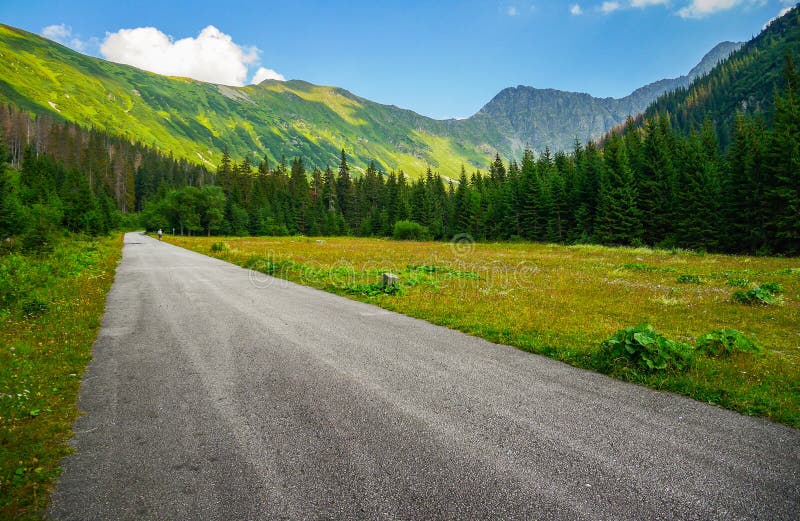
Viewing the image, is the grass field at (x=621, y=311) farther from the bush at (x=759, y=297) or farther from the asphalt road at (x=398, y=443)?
the asphalt road at (x=398, y=443)

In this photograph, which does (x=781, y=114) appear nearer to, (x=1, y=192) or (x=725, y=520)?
(x=725, y=520)

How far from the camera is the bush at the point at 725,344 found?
8.09 metres

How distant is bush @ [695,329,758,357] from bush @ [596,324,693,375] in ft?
3.65

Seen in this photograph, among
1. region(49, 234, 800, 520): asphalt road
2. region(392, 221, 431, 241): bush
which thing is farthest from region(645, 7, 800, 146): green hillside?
region(49, 234, 800, 520): asphalt road

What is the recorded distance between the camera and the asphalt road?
360cm

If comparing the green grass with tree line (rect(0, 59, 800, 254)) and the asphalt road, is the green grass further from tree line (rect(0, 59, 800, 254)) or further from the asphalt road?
tree line (rect(0, 59, 800, 254))

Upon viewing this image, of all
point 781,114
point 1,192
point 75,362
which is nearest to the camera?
point 75,362

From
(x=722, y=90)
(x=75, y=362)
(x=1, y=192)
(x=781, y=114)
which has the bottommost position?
(x=75, y=362)

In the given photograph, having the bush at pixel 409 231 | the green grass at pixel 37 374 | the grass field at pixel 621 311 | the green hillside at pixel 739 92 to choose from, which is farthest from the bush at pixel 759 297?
the green hillside at pixel 739 92

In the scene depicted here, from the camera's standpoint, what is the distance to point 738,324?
37.7 feet

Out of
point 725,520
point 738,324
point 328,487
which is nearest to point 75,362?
point 328,487

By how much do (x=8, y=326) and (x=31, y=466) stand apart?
8.65 m

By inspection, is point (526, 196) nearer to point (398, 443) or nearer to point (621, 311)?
point (621, 311)

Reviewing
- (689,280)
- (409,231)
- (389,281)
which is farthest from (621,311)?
(409,231)
